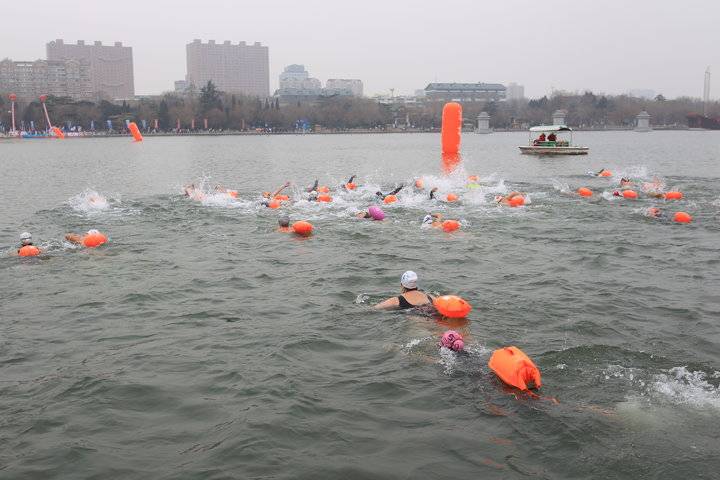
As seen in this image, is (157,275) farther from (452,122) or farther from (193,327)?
(452,122)

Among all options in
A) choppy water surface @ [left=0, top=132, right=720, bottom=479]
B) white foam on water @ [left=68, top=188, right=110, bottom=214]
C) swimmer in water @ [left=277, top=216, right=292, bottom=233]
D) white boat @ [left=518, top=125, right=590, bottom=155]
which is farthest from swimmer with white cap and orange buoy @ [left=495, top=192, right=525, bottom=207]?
white boat @ [left=518, top=125, right=590, bottom=155]

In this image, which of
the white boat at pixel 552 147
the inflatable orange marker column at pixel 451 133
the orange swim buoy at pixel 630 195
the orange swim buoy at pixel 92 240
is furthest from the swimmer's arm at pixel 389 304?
the white boat at pixel 552 147

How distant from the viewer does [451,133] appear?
46000mm

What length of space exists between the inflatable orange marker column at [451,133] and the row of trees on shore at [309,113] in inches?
3324

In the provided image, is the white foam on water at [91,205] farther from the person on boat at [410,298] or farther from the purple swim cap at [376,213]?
the person on boat at [410,298]

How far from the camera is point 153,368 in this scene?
7.92 m

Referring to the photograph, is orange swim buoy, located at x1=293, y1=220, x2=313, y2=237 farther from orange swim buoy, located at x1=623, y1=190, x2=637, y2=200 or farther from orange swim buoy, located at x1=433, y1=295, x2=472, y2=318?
orange swim buoy, located at x1=623, y1=190, x2=637, y2=200

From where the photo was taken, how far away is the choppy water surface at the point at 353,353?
5867mm

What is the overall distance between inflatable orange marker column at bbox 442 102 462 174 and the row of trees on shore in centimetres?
8444

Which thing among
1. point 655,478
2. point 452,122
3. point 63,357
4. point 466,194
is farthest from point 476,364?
point 452,122

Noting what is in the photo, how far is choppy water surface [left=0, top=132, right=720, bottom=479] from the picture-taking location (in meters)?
5.87

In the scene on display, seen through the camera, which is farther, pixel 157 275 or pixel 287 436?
pixel 157 275

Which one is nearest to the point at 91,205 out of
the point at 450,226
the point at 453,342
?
the point at 450,226

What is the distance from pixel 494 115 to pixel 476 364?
482 feet
